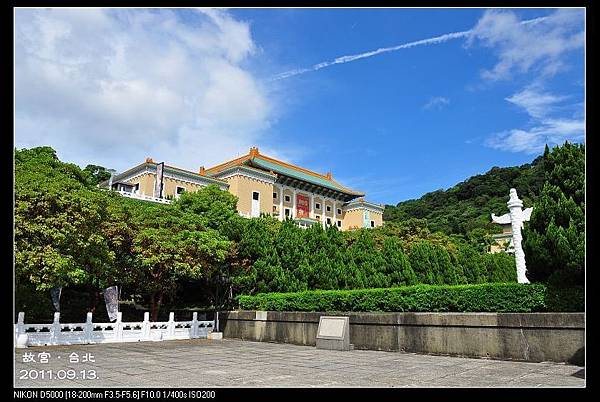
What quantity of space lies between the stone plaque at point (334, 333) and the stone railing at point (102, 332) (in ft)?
18.1

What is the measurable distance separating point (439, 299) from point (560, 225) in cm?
301

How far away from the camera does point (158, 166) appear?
35.3m

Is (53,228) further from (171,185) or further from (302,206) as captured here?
(302,206)

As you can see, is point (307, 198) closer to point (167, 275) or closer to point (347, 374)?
point (167, 275)

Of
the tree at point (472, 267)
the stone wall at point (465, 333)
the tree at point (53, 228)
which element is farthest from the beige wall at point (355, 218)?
the tree at point (53, 228)

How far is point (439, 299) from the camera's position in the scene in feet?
33.6

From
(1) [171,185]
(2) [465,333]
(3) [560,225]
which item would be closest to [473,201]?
(1) [171,185]

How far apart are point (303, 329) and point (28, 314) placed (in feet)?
32.3

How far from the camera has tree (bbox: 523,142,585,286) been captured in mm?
8047

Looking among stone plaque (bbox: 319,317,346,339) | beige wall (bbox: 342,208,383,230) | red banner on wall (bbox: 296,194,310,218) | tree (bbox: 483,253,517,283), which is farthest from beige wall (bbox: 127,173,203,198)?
stone plaque (bbox: 319,317,346,339)

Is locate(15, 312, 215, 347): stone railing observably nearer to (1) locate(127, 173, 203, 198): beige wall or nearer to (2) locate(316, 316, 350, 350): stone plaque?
(2) locate(316, 316, 350, 350): stone plaque

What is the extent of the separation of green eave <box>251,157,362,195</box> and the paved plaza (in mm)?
33424

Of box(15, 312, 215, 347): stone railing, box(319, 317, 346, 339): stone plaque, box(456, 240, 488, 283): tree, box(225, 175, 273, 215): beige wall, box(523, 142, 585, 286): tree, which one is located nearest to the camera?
box(523, 142, 585, 286): tree
